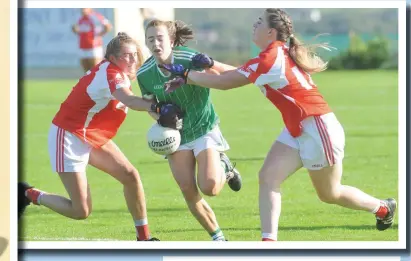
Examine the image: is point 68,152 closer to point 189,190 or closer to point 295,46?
point 189,190

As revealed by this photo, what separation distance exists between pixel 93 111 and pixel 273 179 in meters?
1.31

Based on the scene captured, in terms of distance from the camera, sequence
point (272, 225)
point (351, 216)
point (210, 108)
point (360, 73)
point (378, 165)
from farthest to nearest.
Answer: point (360, 73), point (378, 165), point (351, 216), point (210, 108), point (272, 225)

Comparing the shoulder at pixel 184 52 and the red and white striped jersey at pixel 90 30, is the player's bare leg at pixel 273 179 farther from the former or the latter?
the red and white striped jersey at pixel 90 30

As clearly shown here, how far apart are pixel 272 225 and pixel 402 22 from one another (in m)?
1.46

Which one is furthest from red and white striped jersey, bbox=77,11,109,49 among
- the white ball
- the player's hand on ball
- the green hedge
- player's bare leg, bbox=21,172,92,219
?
the player's hand on ball

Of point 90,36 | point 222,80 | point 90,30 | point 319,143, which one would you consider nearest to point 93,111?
point 222,80

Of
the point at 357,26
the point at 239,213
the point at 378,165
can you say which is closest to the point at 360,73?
the point at 357,26

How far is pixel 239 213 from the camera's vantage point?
25.3 feet

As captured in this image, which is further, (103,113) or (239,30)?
(239,30)


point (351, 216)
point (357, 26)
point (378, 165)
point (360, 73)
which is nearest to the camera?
point (351, 216)

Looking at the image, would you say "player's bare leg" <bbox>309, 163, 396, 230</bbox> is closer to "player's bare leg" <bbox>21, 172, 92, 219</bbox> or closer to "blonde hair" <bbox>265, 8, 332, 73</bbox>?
"blonde hair" <bbox>265, 8, 332, 73</bbox>

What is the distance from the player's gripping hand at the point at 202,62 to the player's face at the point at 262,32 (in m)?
0.31

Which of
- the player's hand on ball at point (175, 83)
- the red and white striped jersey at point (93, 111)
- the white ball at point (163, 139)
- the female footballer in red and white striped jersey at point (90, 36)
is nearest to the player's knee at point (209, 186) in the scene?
the white ball at point (163, 139)

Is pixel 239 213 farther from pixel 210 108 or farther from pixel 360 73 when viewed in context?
pixel 360 73
